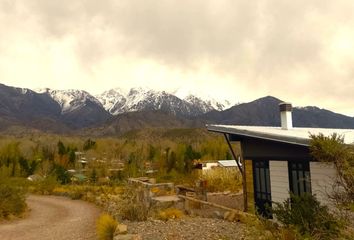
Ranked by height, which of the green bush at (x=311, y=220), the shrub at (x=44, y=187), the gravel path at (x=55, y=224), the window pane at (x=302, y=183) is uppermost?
the window pane at (x=302, y=183)

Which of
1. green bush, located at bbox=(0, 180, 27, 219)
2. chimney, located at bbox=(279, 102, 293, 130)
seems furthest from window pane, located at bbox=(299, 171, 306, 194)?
green bush, located at bbox=(0, 180, 27, 219)

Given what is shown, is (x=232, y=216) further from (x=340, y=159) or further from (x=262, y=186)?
(x=340, y=159)

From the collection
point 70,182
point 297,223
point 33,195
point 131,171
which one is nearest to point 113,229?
point 297,223

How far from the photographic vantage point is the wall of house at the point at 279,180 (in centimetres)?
1241

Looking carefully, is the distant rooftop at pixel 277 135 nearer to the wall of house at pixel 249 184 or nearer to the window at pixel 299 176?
the window at pixel 299 176

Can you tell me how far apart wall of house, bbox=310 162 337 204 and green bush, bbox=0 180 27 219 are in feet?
39.6

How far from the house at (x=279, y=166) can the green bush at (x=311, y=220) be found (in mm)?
1175

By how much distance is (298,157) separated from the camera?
38.7ft

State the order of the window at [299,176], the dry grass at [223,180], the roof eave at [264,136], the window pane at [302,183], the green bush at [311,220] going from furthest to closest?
1. the dry grass at [223,180]
2. the window pane at [302,183]
3. the window at [299,176]
4. the roof eave at [264,136]
5. the green bush at [311,220]

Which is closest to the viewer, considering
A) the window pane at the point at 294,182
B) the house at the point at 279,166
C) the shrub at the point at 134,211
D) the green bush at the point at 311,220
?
the green bush at the point at 311,220

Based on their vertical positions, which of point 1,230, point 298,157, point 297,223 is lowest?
point 1,230

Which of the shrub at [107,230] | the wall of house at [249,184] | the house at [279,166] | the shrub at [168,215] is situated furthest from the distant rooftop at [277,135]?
the shrub at [107,230]

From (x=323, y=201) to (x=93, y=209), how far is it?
1144 cm

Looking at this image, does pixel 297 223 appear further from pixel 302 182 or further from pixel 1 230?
pixel 1 230
